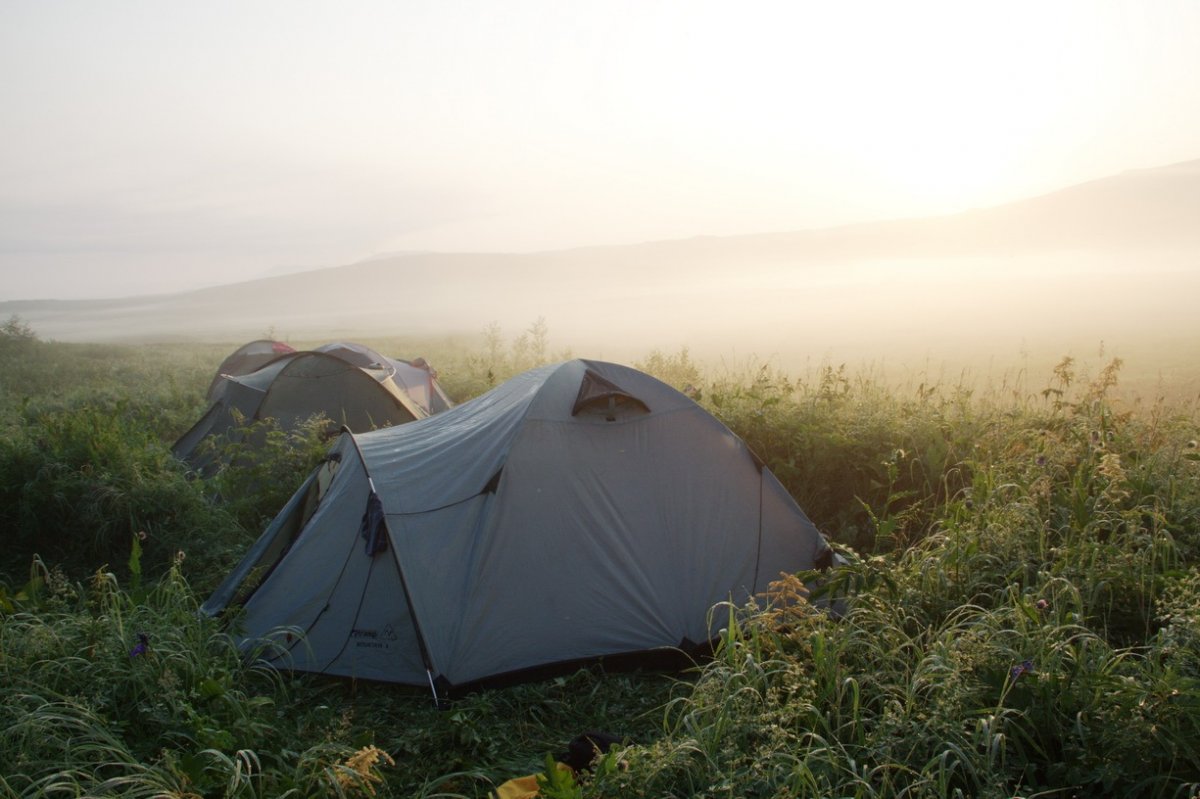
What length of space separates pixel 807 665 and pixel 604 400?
2392mm

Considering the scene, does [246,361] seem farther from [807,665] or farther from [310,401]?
[807,665]

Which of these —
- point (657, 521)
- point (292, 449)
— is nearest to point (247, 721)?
point (657, 521)

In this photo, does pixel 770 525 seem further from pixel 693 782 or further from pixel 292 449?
pixel 292 449

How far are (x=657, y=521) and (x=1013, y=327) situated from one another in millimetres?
32468

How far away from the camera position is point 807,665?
13.1 feet

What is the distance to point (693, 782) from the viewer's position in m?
3.16

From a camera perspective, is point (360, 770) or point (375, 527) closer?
point (360, 770)

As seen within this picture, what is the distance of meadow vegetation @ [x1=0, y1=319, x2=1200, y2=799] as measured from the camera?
3.14 metres

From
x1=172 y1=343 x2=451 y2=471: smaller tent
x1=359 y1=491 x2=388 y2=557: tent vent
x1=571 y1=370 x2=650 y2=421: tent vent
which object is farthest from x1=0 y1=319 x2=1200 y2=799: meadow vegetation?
x1=172 y1=343 x2=451 y2=471: smaller tent

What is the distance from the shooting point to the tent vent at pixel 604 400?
571 cm

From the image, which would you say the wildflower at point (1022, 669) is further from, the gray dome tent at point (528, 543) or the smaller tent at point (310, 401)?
the smaller tent at point (310, 401)

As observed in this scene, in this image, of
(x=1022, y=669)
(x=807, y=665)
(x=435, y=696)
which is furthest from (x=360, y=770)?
(x=1022, y=669)

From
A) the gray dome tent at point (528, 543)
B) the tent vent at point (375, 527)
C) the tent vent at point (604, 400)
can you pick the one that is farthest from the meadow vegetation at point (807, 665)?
the tent vent at point (604, 400)

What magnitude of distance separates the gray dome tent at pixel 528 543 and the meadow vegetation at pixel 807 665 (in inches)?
9.4
